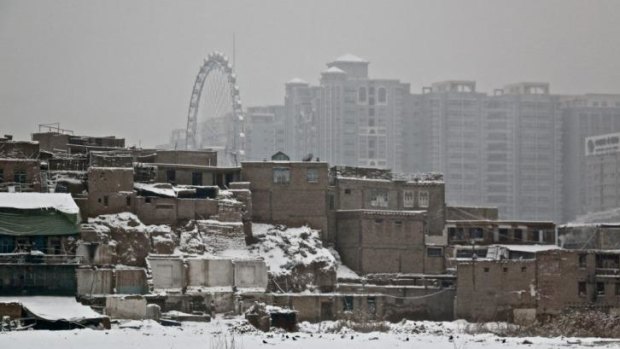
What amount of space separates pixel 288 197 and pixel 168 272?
11.9 metres

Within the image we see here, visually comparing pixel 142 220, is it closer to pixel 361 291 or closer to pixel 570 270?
pixel 361 291

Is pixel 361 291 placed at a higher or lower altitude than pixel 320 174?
lower

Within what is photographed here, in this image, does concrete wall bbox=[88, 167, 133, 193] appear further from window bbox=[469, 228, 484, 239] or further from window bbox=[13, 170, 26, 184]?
window bbox=[469, 228, 484, 239]

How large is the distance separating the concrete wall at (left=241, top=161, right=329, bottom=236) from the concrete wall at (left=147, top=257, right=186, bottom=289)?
9855 millimetres

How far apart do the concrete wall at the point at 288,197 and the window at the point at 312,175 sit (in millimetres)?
93

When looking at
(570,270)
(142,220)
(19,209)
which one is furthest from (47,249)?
(570,270)

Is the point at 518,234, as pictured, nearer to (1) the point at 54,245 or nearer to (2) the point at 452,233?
(2) the point at 452,233

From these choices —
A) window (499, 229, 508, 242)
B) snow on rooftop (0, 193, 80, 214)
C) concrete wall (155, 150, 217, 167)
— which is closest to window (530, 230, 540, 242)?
window (499, 229, 508, 242)

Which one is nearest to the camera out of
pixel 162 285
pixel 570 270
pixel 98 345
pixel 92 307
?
pixel 98 345

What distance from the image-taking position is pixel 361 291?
3775 inches

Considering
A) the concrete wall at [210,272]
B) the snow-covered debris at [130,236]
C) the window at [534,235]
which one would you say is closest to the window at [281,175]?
the concrete wall at [210,272]

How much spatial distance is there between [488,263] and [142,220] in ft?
63.0

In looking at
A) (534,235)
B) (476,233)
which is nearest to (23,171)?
(476,233)

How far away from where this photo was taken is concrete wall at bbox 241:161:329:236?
9831 centimetres
